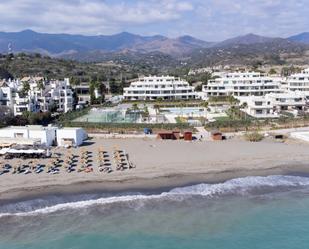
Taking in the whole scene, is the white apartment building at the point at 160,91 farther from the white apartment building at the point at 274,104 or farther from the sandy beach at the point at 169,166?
the sandy beach at the point at 169,166

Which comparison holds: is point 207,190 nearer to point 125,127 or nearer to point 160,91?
point 125,127

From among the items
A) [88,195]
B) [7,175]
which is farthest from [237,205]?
[7,175]

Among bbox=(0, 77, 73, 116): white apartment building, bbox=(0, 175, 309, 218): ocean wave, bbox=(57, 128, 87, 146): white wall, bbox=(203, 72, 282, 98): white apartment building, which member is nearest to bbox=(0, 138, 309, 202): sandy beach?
bbox=(0, 175, 309, 218): ocean wave

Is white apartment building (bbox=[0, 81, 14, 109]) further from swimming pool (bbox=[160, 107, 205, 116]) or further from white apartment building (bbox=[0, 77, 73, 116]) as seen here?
swimming pool (bbox=[160, 107, 205, 116])

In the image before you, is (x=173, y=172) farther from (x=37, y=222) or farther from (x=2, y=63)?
(x=2, y=63)

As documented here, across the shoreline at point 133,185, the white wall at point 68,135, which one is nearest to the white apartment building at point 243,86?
the white wall at point 68,135
